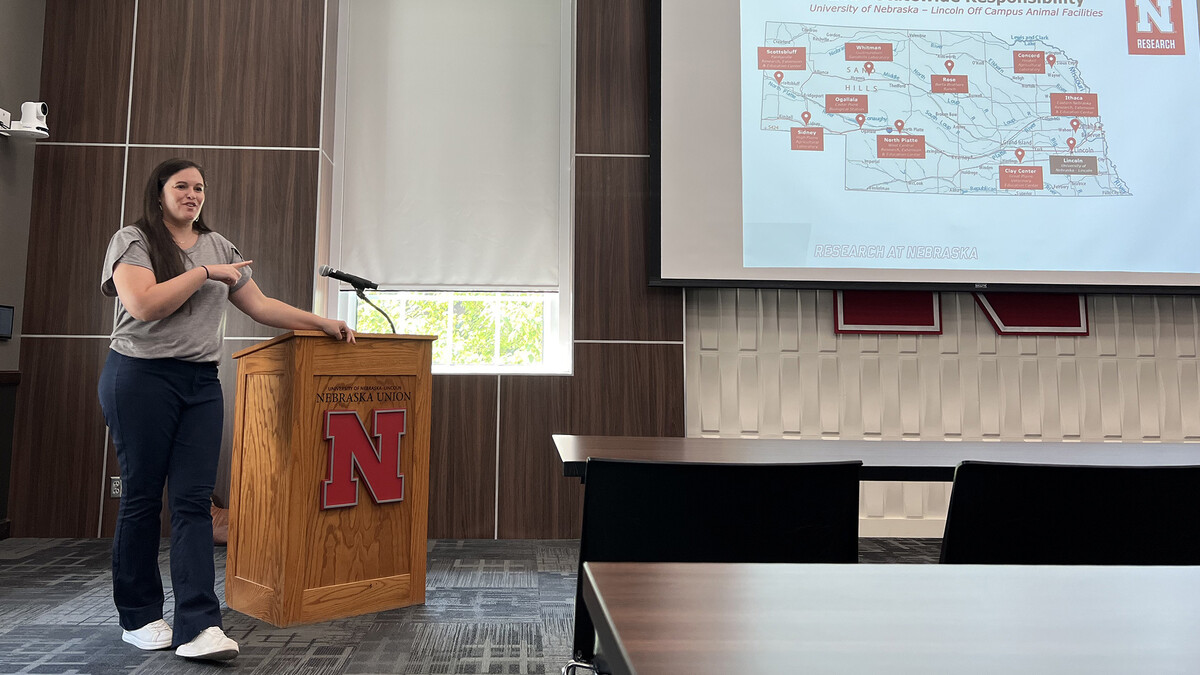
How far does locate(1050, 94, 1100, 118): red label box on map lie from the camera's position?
4.15 meters

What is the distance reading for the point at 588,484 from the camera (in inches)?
A: 50.0

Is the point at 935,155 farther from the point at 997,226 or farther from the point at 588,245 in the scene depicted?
the point at 588,245

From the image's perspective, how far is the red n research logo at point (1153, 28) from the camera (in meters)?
4.21

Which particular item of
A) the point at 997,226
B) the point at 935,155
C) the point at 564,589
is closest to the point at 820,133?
the point at 935,155

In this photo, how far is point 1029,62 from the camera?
416cm

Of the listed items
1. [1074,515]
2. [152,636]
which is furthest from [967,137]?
[152,636]

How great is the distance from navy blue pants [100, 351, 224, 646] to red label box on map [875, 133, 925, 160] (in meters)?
3.49

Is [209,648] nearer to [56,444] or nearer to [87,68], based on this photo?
[56,444]

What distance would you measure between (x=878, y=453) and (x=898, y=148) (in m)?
2.70

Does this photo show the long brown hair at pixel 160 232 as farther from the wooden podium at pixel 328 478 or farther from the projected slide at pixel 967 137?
the projected slide at pixel 967 137

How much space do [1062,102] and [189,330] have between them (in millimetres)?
4406

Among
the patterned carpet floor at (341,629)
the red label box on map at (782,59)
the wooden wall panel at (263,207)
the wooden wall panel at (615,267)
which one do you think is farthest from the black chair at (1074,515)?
the wooden wall panel at (263,207)

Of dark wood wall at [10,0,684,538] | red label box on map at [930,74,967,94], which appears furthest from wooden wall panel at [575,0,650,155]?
red label box on map at [930,74,967,94]

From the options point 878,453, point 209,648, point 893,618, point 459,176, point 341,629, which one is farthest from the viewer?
point 459,176
